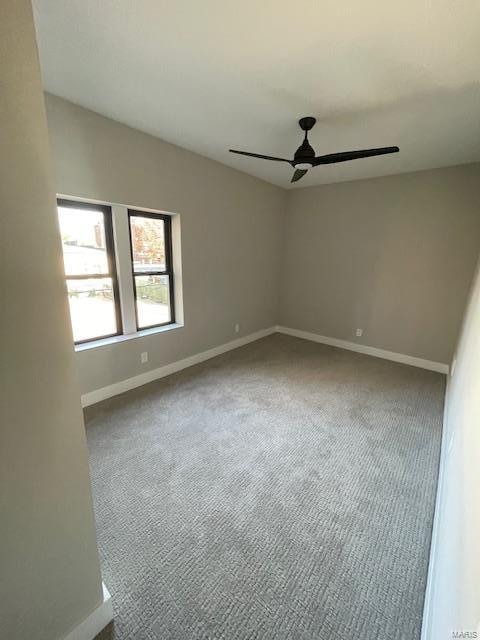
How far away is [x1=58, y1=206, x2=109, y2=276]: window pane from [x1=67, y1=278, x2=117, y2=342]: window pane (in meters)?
0.12

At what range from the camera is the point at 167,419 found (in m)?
2.33

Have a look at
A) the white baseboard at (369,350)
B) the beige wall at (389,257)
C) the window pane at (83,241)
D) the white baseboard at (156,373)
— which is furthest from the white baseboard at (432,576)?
the window pane at (83,241)

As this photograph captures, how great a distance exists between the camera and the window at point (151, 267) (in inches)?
109

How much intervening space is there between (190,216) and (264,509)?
284 cm

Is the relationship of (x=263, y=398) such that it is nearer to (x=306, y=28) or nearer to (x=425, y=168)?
(x=306, y=28)

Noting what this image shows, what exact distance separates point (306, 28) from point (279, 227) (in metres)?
3.10

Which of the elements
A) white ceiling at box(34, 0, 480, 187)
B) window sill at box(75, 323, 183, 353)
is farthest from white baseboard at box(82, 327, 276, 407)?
white ceiling at box(34, 0, 480, 187)

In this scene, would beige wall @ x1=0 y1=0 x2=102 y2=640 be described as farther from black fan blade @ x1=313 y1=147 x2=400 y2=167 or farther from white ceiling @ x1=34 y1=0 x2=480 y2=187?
black fan blade @ x1=313 y1=147 x2=400 y2=167

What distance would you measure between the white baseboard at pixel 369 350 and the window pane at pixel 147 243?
265cm

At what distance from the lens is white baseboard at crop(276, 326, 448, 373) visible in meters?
3.46

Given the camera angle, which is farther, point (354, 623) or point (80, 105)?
point (80, 105)

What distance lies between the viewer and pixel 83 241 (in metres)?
2.36

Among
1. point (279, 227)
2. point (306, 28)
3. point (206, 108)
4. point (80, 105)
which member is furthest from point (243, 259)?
point (306, 28)

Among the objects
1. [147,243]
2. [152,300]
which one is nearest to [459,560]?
[152,300]
